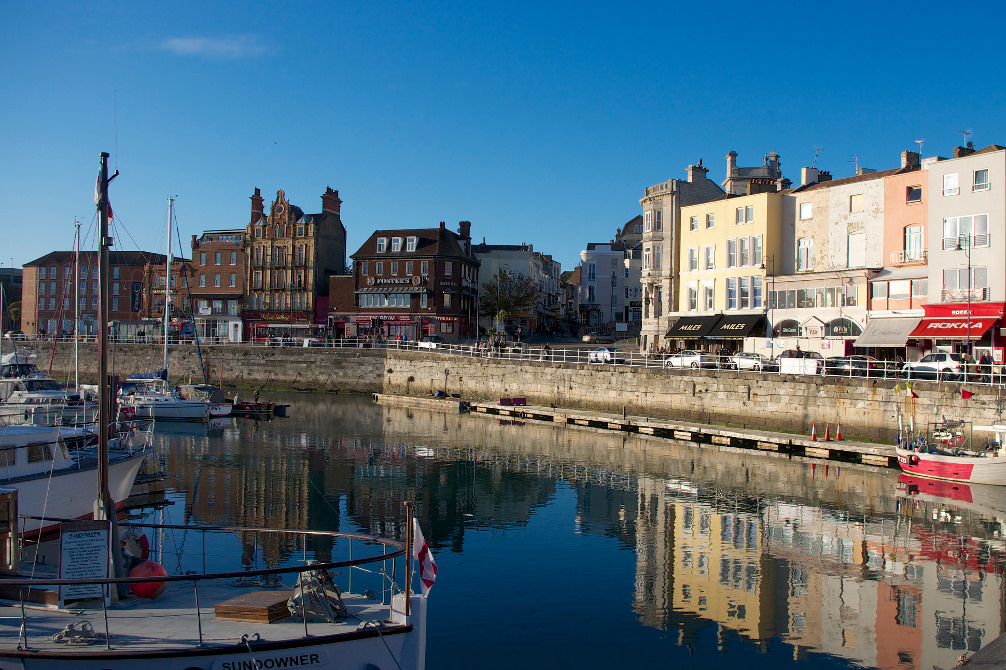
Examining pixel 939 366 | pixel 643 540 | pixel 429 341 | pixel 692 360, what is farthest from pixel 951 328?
pixel 429 341

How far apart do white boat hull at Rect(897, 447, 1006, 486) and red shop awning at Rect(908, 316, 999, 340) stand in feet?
36.2

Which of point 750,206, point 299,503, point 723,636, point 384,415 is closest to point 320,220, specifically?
point 384,415

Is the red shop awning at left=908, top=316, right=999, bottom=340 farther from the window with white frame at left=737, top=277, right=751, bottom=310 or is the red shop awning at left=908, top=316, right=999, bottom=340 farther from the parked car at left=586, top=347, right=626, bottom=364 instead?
the parked car at left=586, top=347, right=626, bottom=364

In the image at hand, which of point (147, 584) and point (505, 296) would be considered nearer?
point (147, 584)

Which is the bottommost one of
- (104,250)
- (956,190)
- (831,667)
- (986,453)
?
(831,667)

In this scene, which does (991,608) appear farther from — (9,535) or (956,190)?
(956,190)

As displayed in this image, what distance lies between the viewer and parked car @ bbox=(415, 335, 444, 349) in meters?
67.1

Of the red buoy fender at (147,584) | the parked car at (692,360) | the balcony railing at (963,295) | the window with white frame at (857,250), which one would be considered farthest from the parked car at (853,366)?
the red buoy fender at (147,584)

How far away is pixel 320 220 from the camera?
8600cm

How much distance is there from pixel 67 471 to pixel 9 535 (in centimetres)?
917

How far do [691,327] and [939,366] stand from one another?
2172cm

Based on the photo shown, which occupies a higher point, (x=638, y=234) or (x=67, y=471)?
(x=638, y=234)

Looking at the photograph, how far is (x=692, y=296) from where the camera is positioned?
5997 centimetres

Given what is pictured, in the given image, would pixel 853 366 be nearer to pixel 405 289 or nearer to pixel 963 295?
pixel 963 295
